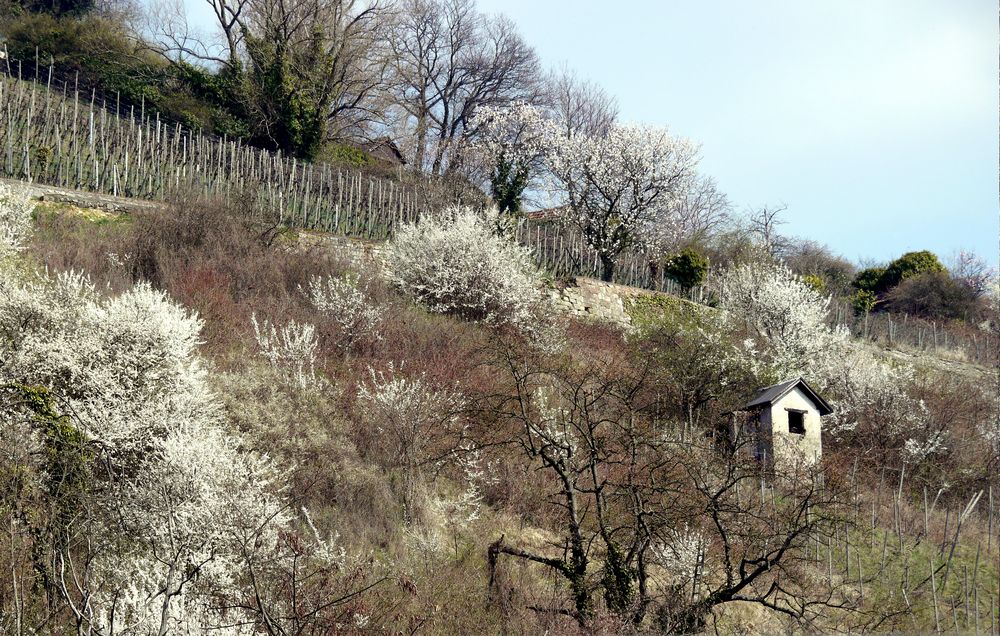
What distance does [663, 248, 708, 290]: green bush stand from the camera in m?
26.3

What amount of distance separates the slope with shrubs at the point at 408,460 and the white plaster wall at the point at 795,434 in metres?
0.56

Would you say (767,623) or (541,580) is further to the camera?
(767,623)

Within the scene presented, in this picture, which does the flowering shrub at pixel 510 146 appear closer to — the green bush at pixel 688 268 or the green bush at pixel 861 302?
the green bush at pixel 688 268

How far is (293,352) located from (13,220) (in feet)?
16.4

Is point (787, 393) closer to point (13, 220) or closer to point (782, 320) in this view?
point (782, 320)

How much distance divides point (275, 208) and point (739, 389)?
415 inches

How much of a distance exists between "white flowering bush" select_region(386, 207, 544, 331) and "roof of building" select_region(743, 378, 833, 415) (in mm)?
4523

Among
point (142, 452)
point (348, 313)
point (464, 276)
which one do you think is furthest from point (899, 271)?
point (142, 452)

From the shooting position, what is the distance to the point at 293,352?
40.1 ft

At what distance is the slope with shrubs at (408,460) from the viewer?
25.5 ft

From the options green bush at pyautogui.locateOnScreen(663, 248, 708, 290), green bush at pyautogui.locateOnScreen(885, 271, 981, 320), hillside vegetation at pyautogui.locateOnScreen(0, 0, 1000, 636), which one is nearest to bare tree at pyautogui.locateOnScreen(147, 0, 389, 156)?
hillside vegetation at pyautogui.locateOnScreen(0, 0, 1000, 636)

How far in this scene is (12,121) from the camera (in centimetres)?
1717

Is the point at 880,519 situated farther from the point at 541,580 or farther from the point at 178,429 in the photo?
the point at 178,429

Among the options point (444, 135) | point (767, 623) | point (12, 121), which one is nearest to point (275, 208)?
point (12, 121)
